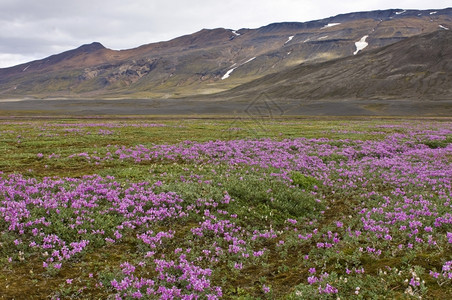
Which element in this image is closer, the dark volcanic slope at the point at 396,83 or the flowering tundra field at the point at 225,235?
the flowering tundra field at the point at 225,235

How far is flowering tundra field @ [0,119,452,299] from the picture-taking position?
6.52m

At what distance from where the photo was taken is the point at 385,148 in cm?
2569

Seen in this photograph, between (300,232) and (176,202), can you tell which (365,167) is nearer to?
(300,232)

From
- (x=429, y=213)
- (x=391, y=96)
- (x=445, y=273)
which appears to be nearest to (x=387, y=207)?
(x=429, y=213)

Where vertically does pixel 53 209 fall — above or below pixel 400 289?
above

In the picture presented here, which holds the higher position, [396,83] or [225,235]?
[396,83]

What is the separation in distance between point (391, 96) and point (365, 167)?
16588 centimetres

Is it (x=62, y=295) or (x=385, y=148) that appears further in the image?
(x=385, y=148)

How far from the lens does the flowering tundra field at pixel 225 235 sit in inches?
257

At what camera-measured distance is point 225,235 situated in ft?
31.0

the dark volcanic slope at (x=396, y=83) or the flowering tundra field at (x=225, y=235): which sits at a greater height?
the dark volcanic slope at (x=396, y=83)

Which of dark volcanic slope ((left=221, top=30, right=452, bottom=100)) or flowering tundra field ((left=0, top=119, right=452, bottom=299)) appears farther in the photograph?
dark volcanic slope ((left=221, top=30, right=452, bottom=100))

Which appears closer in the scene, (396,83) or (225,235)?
(225,235)

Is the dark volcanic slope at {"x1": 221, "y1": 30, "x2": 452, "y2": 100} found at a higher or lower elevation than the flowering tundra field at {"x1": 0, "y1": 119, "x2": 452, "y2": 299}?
higher
